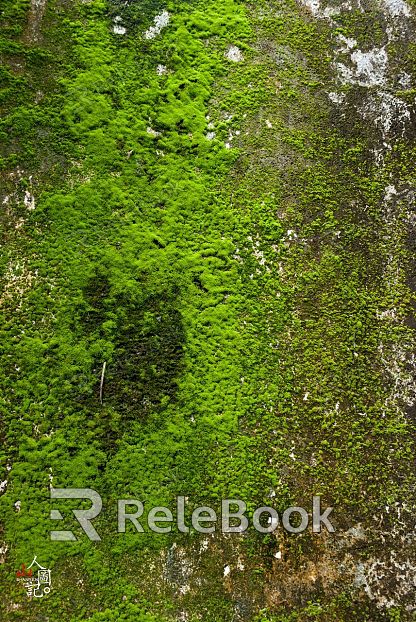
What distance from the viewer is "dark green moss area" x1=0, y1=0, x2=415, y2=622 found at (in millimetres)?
4078

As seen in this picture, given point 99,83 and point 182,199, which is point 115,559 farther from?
point 99,83

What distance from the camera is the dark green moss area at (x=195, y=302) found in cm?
408

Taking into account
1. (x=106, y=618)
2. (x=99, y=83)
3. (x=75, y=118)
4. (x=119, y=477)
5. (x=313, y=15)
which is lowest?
(x=106, y=618)

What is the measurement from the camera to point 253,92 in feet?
16.6

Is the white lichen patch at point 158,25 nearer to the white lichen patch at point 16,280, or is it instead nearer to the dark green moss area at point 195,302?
the dark green moss area at point 195,302

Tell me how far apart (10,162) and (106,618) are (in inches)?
160

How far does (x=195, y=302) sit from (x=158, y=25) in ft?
9.83

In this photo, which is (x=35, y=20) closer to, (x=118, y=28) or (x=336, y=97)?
(x=118, y=28)

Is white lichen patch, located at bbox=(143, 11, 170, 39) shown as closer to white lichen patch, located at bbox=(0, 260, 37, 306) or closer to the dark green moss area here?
the dark green moss area

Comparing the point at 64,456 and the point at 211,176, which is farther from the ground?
the point at 211,176

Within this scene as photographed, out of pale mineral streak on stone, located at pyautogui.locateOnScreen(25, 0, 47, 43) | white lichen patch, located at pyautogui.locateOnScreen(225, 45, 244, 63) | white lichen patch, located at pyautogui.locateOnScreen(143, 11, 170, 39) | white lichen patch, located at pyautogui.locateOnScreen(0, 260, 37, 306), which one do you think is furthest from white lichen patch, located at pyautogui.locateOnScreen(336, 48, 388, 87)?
white lichen patch, located at pyautogui.locateOnScreen(0, 260, 37, 306)

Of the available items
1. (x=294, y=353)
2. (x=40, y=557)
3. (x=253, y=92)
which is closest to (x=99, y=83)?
(x=253, y=92)

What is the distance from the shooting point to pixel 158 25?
16.9 ft

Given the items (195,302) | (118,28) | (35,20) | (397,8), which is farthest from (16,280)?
(397,8)
